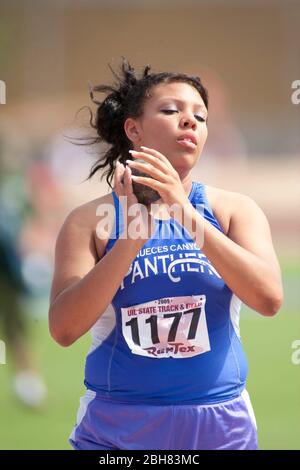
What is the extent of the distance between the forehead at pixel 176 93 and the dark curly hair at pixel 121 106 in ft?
0.08

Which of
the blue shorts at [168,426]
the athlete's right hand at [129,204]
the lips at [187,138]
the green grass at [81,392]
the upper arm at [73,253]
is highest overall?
the lips at [187,138]


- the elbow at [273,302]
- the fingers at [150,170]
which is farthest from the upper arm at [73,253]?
the elbow at [273,302]

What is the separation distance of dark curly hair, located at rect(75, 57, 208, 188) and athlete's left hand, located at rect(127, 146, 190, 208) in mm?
391

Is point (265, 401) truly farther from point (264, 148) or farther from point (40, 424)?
point (264, 148)

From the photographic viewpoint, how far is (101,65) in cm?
2119

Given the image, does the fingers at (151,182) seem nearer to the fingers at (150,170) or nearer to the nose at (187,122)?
the fingers at (150,170)

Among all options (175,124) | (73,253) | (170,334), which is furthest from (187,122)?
(170,334)

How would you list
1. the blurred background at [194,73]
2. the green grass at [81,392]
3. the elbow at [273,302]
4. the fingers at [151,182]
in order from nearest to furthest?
the fingers at [151,182] < the elbow at [273,302] < the green grass at [81,392] < the blurred background at [194,73]

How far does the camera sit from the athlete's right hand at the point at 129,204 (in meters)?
2.34

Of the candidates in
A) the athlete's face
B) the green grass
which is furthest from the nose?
the green grass

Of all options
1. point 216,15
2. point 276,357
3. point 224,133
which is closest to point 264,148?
point 224,133

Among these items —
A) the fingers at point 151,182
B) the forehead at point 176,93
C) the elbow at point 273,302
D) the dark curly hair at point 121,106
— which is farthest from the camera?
the dark curly hair at point 121,106

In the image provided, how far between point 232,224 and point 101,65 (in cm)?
1915
